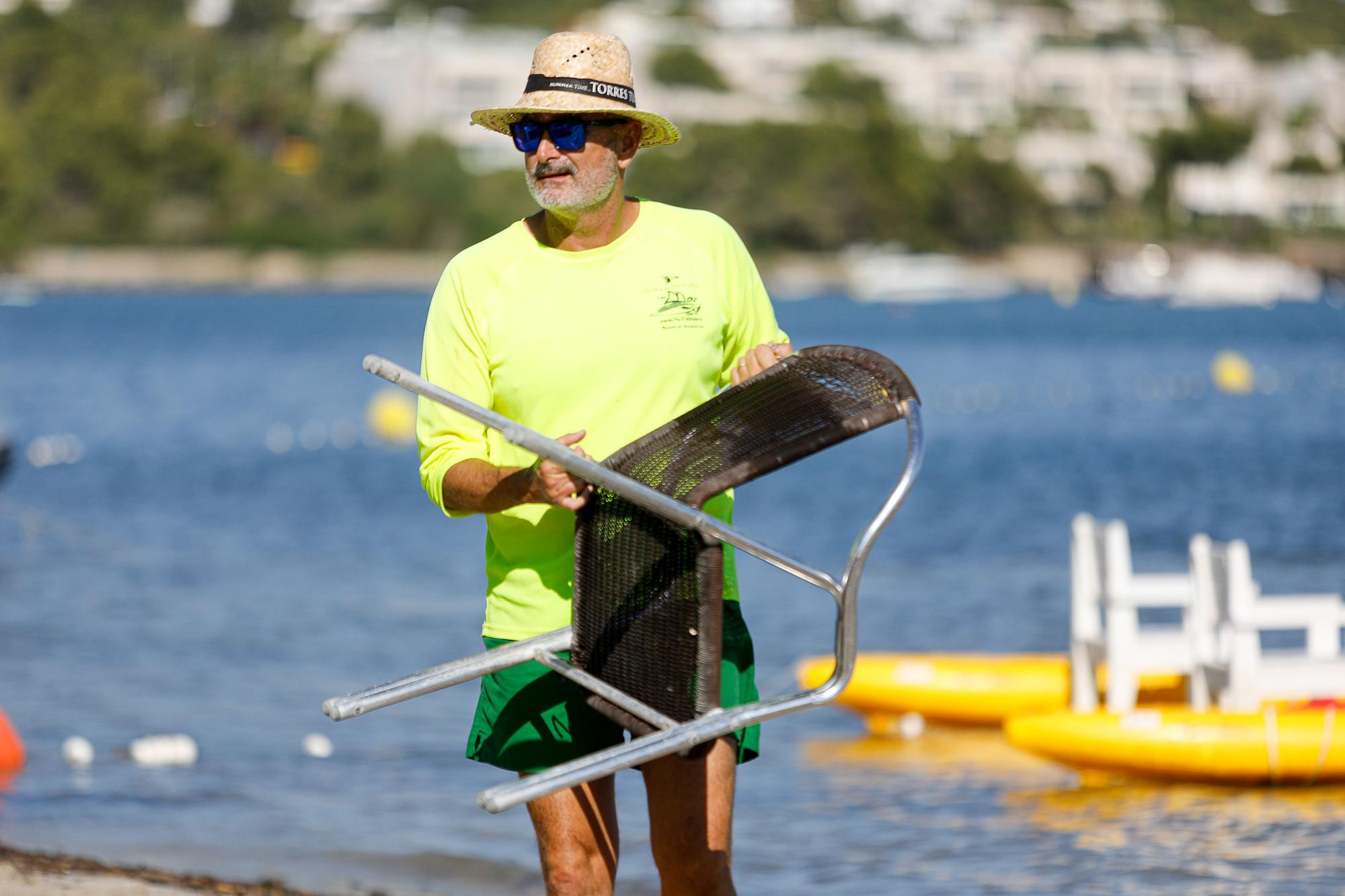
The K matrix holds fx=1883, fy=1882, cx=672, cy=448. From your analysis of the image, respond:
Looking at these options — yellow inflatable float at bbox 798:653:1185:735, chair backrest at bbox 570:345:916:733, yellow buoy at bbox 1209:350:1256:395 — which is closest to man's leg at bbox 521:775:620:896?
chair backrest at bbox 570:345:916:733

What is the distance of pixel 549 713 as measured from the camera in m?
4.09

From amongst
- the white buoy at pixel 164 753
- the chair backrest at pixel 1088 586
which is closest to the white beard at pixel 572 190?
the chair backrest at pixel 1088 586

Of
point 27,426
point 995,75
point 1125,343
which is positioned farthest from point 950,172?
point 27,426

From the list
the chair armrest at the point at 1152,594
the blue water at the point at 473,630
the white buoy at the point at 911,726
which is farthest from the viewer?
the white buoy at the point at 911,726

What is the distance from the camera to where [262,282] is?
5497 inches

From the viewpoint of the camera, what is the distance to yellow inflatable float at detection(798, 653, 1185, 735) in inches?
413

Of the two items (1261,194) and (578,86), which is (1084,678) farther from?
(1261,194)

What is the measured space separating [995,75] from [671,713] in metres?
196

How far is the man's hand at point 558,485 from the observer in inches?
145

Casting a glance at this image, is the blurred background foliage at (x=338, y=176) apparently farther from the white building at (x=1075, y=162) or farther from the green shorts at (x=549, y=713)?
the green shorts at (x=549, y=713)

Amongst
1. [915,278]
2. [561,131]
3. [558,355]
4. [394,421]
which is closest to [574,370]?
[558,355]

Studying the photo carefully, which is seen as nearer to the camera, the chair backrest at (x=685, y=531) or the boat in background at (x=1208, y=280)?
the chair backrest at (x=685, y=531)

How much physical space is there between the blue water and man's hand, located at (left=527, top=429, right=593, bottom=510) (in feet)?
14.6

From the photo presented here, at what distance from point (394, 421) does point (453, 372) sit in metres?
32.7
